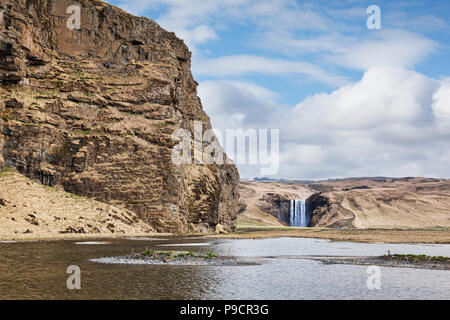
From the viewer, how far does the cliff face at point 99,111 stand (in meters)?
100

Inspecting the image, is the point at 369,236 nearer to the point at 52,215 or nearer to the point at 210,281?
the point at 52,215

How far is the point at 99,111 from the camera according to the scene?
11050 centimetres

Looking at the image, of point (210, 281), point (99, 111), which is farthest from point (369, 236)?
point (210, 281)

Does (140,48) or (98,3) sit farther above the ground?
(98,3)

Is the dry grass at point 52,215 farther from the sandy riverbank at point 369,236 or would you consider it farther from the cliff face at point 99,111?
the sandy riverbank at point 369,236

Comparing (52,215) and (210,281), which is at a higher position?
(52,215)

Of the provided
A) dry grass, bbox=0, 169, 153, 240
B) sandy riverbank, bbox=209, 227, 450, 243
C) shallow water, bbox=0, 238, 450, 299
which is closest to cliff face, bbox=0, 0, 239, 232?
dry grass, bbox=0, 169, 153, 240

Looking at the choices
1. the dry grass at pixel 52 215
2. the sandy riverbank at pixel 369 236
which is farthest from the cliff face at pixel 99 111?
the sandy riverbank at pixel 369 236

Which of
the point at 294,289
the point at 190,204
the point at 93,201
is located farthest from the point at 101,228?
the point at 294,289

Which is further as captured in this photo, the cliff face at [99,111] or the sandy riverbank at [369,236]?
the cliff face at [99,111]

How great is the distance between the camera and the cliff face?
100375 mm

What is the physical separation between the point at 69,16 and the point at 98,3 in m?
13.4

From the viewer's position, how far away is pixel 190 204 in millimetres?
119188
